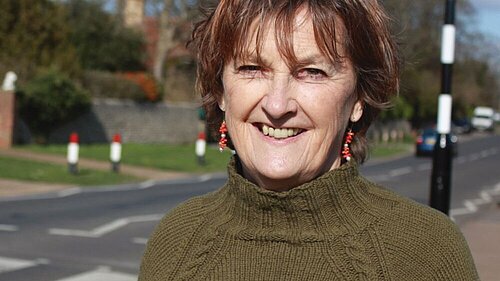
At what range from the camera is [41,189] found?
57.6 feet

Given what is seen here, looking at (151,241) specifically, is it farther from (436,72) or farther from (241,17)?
(436,72)

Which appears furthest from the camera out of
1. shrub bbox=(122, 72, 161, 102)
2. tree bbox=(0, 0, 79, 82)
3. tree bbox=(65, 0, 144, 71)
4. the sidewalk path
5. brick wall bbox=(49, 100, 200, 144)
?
tree bbox=(65, 0, 144, 71)

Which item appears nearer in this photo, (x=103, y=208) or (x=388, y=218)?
(x=388, y=218)

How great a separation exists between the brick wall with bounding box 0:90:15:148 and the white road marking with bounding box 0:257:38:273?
16823mm

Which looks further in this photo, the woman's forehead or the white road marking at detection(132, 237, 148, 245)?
the white road marking at detection(132, 237, 148, 245)

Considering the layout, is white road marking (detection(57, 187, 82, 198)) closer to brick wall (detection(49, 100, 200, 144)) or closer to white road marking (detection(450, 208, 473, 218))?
white road marking (detection(450, 208, 473, 218))

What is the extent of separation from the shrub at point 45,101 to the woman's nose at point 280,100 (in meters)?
25.4

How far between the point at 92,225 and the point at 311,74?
10.6 m

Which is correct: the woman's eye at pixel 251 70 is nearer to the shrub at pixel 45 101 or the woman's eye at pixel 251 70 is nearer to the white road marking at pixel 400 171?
the white road marking at pixel 400 171

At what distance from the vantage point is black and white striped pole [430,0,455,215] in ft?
30.8

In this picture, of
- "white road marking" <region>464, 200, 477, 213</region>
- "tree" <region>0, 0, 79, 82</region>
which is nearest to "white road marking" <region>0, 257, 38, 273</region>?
"white road marking" <region>464, 200, 477, 213</region>

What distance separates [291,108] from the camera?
6.88ft

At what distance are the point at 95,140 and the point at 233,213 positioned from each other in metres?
28.8

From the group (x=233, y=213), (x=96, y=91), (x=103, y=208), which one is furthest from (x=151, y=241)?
(x=96, y=91)
